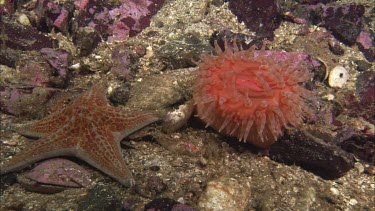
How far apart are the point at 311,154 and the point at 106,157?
265 centimetres

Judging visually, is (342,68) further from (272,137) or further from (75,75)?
(75,75)

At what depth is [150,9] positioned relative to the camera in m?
5.47

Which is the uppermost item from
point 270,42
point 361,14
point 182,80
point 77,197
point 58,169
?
Result: point 361,14

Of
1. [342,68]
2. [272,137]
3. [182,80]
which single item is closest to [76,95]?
[182,80]

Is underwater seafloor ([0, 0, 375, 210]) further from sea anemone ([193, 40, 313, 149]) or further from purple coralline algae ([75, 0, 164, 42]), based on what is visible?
sea anemone ([193, 40, 313, 149])

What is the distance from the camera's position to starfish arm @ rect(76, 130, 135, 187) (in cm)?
290

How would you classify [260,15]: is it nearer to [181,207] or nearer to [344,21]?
[344,21]

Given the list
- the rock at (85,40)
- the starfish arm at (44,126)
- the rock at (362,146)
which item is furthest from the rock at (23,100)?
the rock at (362,146)

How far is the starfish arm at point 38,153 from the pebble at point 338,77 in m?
4.53

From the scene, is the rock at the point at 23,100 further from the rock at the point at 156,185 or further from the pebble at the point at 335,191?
the pebble at the point at 335,191

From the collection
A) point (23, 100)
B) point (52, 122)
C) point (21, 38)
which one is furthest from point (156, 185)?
point (21, 38)

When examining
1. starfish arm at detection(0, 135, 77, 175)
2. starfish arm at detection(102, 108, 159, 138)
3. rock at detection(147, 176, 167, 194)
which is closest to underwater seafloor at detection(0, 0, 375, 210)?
rock at detection(147, 176, 167, 194)

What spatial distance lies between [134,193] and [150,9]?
376cm

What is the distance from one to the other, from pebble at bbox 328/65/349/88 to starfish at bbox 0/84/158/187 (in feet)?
11.6
